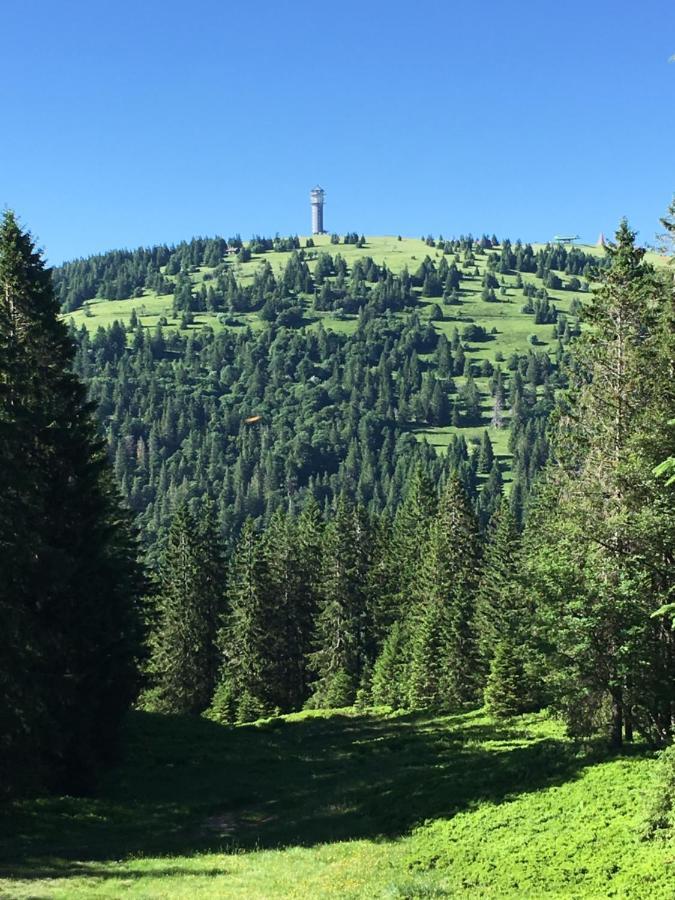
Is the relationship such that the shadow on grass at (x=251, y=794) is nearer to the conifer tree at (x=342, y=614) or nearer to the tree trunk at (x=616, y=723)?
the tree trunk at (x=616, y=723)

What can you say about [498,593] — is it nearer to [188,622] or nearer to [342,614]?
[342,614]

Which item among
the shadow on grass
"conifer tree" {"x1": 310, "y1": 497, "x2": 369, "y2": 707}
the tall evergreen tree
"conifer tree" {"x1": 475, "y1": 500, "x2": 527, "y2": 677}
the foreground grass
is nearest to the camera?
the foreground grass

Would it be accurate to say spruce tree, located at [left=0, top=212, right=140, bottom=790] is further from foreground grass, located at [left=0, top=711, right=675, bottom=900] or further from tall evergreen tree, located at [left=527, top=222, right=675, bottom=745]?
tall evergreen tree, located at [left=527, top=222, right=675, bottom=745]

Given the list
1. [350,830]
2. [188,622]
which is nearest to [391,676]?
[188,622]

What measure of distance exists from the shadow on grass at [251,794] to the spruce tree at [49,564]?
6.53 ft

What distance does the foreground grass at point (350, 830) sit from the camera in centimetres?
1670

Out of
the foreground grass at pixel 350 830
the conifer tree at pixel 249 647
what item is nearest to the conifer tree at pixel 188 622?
the conifer tree at pixel 249 647

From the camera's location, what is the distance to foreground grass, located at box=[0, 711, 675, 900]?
16703 millimetres

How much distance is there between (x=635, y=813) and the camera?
1811 centimetres

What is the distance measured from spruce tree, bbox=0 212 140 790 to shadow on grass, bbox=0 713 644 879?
1.99 metres

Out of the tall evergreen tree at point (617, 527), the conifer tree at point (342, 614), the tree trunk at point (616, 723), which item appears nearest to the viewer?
the tall evergreen tree at point (617, 527)

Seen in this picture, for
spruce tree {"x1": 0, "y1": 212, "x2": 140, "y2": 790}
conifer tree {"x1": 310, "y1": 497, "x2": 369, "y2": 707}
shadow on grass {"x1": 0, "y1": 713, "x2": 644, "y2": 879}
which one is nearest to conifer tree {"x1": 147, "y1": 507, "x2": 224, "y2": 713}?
conifer tree {"x1": 310, "y1": 497, "x2": 369, "y2": 707}

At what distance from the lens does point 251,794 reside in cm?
2912

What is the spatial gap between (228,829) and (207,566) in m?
42.6
